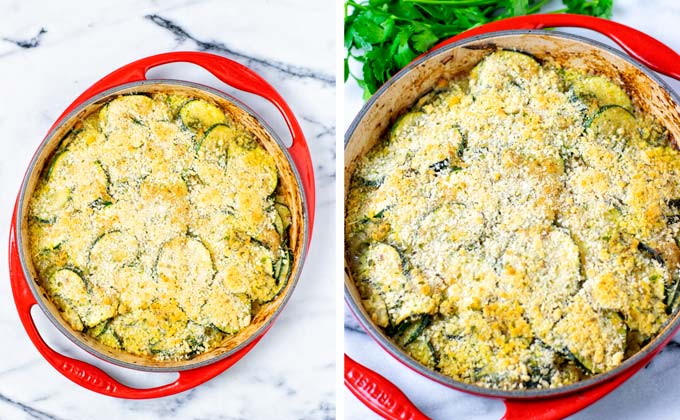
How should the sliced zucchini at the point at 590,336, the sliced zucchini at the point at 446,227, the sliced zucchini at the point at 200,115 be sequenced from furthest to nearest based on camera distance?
the sliced zucchini at the point at 200,115 < the sliced zucchini at the point at 446,227 < the sliced zucchini at the point at 590,336

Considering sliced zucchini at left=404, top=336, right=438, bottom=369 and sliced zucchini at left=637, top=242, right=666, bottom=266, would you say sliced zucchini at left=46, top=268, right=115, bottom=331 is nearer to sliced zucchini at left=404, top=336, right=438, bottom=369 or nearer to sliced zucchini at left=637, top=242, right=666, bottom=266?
sliced zucchini at left=404, top=336, right=438, bottom=369

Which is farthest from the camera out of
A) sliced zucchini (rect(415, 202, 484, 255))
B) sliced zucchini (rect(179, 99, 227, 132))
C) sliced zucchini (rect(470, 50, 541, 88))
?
sliced zucchini (rect(179, 99, 227, 132))

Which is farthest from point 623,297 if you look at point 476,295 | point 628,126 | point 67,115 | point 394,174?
point 67,115

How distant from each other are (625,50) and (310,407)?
3.81 feet

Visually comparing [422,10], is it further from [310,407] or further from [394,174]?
[310,407]

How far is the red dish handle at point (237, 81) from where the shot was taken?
5.69 ft

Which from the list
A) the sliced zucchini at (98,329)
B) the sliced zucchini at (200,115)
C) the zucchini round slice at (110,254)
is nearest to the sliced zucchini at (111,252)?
the zucchini round slice at (110,254)

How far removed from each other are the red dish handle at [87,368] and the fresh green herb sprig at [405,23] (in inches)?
29.5

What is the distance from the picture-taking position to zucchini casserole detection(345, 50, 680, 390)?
1.51 metres

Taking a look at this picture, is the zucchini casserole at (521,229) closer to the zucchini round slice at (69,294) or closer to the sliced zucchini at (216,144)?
the sliced zucchini at (216,144)

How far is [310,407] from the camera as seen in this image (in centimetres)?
182

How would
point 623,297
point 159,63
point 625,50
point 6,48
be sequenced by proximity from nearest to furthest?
1. point 623,297
2. point 625,50
3. point 159,63
4. point 6,48

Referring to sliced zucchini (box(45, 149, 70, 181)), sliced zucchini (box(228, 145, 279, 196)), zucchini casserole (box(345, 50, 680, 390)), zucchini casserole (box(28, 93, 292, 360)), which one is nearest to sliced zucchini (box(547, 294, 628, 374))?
zucchini casserole (box(345, 50, 680, 390))

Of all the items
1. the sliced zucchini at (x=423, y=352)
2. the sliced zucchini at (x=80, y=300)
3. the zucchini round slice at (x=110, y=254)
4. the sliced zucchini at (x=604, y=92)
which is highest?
the sliced zucchini at (x=604, y=92)
